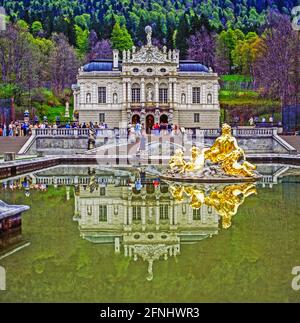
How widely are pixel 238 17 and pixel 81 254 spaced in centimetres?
14640

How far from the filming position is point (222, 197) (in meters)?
15.6

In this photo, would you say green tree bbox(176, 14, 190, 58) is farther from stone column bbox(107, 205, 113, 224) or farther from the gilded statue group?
stone column bbox(107, 205, 113, 224)

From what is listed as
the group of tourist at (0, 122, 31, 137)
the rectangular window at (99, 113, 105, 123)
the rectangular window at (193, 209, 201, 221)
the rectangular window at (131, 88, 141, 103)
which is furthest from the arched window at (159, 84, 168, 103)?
the rectangular window at (193, 209, 201, 221)

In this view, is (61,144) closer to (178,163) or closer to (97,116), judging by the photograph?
(97,116)

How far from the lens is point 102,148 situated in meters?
37.5

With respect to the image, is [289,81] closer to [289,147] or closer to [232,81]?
[232,81]

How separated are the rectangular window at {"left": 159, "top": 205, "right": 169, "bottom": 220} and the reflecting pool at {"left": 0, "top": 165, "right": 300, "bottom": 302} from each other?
23 mm

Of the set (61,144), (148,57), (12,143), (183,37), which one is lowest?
(61,144)

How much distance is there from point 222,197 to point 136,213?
140 inches

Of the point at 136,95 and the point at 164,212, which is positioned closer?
the point at 164,212

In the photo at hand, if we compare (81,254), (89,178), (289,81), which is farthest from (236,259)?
(289,81)

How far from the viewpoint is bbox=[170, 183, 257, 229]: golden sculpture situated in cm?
1310

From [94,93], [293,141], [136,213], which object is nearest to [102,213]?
[136,213]

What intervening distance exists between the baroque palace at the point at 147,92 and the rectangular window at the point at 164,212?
1928 inches
